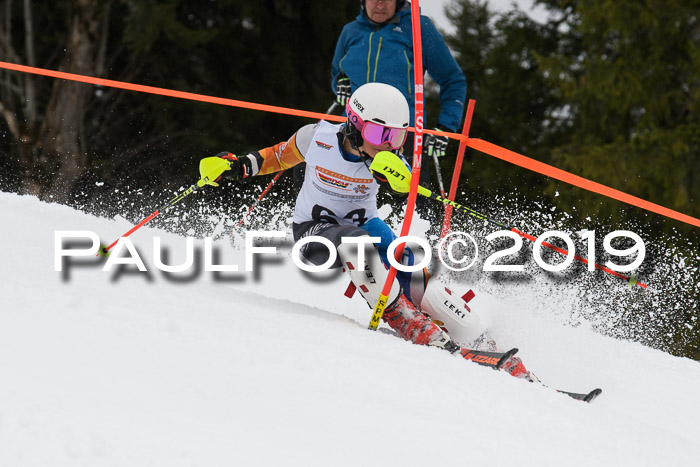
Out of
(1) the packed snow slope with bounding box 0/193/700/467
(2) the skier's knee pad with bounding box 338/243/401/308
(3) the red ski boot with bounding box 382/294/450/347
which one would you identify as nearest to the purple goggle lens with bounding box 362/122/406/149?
(2) the skier's knee pad with bounding box 338/243/401/308

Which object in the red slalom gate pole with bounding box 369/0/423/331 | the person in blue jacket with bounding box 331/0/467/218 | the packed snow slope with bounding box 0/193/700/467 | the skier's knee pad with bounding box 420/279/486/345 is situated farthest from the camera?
the person in blue jacket with bounding box 331/0/467/218

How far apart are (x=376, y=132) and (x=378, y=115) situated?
0.07 meters

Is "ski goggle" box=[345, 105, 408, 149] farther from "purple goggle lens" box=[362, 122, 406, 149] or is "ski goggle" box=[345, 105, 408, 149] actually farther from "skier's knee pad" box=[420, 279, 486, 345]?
"skier's knee pad" box=[420, 279, 486, 345]

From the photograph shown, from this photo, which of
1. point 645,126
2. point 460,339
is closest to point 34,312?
point 460,339

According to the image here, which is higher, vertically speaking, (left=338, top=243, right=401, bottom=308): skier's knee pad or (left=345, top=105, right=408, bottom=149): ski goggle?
(left=345, top=105, right=408, bottom=149): ski goggle

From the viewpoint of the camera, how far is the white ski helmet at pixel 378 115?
330cm

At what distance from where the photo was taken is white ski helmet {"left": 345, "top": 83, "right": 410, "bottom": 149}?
3.30m

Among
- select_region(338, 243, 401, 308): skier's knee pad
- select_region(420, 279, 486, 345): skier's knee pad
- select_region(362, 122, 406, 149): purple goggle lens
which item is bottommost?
select_region(420, 279, 486, 345): skier's knee pad

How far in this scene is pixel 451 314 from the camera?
3592mm

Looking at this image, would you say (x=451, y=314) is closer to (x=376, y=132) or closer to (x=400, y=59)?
(x=376, y=132)

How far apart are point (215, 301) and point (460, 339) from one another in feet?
4.26

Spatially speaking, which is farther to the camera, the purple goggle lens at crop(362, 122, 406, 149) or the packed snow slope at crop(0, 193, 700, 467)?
the purple goggle lens at crop(362, 122, 406, 149)

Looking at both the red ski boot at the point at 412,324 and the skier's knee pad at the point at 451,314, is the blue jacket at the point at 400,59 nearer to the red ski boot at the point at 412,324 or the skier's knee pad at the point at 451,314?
the skier's knee pad at the point at 451,314

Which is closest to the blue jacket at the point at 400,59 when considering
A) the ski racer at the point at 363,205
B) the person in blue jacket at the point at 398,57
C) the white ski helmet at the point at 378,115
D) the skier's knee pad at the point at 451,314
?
the person in blue jacket at the point at 398,57
